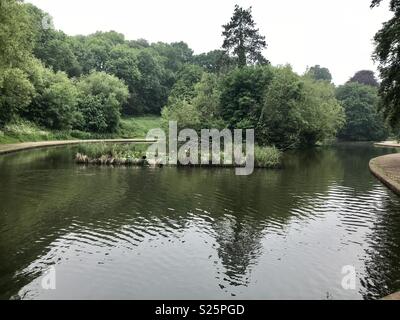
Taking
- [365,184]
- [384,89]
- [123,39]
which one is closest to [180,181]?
[365,184]

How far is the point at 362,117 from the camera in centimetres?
8356

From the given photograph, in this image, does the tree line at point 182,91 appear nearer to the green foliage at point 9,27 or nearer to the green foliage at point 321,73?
the green foliage at point 9,27

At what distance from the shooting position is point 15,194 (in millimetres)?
16547

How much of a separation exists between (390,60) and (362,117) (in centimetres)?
6431

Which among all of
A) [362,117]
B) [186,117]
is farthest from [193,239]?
[362,117]

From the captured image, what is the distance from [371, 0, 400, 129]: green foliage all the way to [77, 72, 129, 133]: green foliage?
46583 mm

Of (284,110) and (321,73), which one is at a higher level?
(321,73)

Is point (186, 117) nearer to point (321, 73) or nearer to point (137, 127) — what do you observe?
point (137, 127)

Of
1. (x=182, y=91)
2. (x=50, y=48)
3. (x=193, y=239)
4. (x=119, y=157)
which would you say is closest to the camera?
(x=193, y=239)

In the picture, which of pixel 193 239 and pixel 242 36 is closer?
pixel 193 239

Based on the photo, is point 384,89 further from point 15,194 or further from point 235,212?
point 15,194

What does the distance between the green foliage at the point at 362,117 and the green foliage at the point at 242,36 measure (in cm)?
3584

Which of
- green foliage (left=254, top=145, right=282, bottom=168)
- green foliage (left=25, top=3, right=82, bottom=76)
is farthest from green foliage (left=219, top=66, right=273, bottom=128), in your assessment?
green foliage (left=25, top=3, right=82, bottom=76)

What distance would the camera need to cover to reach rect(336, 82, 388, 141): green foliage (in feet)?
275
